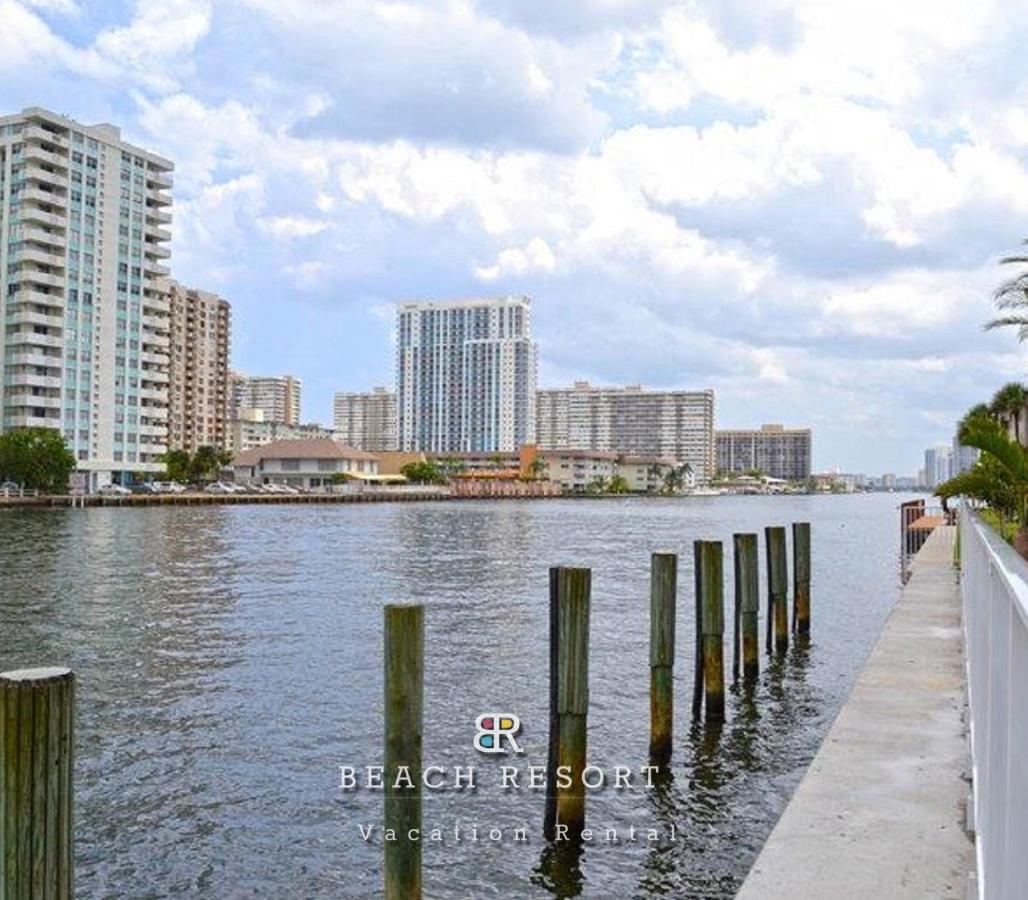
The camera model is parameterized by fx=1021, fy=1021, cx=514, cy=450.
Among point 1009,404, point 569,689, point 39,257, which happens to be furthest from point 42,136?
point 569,689

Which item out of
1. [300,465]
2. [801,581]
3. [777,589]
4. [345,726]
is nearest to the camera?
[345,726]

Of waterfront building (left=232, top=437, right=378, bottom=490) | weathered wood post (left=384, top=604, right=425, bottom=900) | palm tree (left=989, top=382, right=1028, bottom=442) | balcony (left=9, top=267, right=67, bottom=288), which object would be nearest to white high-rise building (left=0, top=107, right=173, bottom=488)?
balcony (left=9, top=267, right=67, bottom=288)

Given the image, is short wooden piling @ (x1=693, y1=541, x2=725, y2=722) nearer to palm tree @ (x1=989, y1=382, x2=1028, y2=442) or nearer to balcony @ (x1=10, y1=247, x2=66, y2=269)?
palm tree @ (x1=989, y1=382, x2=1028, y2=442)

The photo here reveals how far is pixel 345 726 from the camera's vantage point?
16375 mm

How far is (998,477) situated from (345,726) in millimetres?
20970

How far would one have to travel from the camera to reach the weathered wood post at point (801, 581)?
26.3 metres

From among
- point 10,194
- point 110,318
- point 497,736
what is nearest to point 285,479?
point 110,318

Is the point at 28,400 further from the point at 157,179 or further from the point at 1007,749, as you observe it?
the point at 1007,749

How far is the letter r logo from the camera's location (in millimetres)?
15156

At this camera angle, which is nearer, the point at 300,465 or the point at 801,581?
the point at 801,581

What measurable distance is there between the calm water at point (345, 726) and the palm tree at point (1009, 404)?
922 inches

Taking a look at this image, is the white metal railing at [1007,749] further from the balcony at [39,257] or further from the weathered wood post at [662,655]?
the balcony at [39,257]

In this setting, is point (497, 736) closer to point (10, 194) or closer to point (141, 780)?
point (141, 780)

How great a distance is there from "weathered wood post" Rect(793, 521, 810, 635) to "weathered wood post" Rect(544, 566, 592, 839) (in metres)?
16.1
